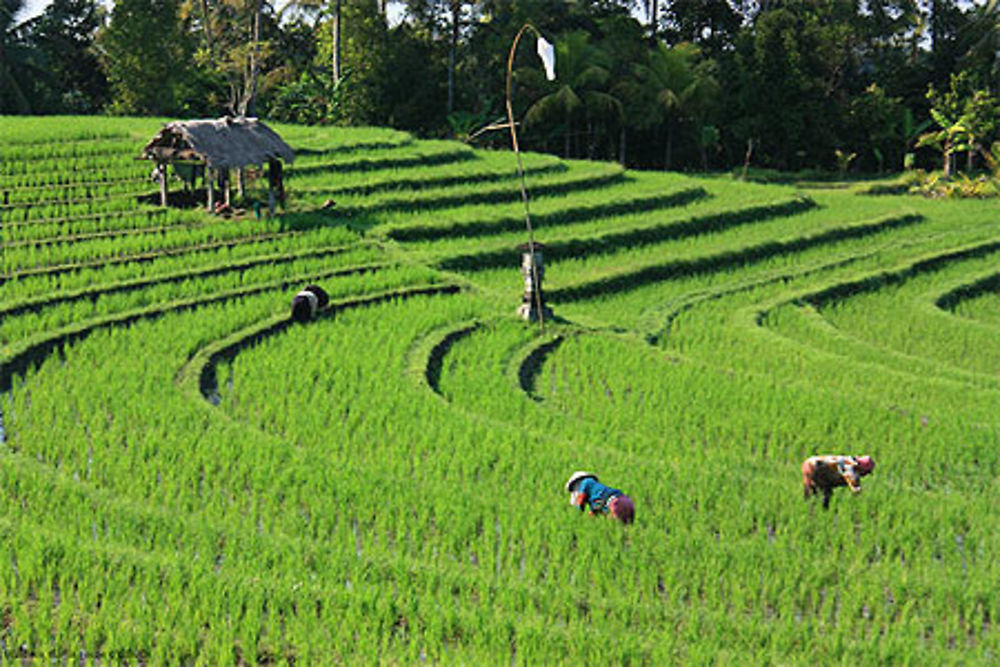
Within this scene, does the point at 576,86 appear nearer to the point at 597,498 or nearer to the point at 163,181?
the point at 163,181

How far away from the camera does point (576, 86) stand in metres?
28.9

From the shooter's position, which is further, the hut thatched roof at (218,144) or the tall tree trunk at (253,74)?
the tall tree trunk at (253,74)

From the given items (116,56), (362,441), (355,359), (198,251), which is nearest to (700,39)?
(116,56)

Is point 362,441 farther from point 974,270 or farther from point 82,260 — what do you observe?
point 974,270

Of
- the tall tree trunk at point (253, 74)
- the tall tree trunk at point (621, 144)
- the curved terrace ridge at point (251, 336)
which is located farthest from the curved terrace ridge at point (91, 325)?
the tall tree trunk at point (621, 144)

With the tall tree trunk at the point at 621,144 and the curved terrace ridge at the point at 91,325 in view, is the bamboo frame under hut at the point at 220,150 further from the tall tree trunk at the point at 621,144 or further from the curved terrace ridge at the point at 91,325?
the tall tree trunk at the point at 621,144

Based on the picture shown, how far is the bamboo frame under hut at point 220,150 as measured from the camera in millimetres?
15953

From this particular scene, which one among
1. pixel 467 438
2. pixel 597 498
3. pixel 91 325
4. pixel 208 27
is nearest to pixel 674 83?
pixel 208 27

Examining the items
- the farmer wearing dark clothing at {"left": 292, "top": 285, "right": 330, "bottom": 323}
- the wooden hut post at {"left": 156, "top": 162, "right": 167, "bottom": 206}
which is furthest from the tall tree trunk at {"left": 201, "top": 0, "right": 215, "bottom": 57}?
the farmer wearing dark clothing at {"left": 292, "top": 285, "right": 330, "bottom": 323}

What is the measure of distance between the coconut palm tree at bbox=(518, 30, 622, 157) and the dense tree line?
0.06 m

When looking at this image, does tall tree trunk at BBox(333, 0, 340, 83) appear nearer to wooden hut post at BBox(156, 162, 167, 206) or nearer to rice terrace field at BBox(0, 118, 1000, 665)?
rice terrace field at BBox(0, 118, 1000, 665)

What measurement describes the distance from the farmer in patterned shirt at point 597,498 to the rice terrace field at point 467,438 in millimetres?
114

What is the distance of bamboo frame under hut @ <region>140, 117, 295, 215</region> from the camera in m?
16.0

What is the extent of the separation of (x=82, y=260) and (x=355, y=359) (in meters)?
5.19
